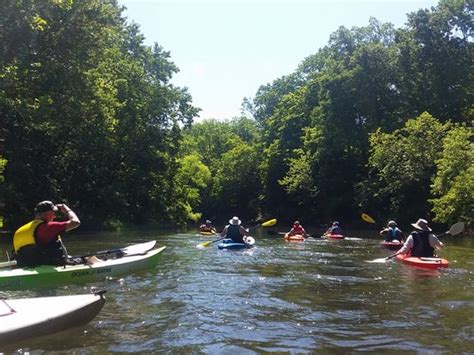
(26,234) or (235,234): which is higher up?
(26,234)

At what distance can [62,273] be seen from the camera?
909 centimetres

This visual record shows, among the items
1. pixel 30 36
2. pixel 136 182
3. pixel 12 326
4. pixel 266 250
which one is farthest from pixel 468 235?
pixel 12 326

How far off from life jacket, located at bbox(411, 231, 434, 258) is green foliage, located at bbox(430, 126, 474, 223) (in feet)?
44.1

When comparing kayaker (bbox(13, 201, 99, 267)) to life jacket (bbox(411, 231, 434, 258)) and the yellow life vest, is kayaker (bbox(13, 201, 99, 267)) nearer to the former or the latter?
the yellow life vest

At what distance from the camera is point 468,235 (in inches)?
1096

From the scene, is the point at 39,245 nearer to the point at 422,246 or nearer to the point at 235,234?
the point at 422,246

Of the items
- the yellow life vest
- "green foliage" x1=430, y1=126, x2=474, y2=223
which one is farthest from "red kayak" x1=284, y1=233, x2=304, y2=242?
Result: the yellow life vest

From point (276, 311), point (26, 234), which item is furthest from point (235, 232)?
point (276, 311)

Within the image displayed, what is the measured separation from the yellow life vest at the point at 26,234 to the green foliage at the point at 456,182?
71.0 feet

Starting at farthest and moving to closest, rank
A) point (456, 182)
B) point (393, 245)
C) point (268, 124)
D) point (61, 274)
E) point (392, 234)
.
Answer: point (268, 124) → point (456, 182) → point (392, 234) → point (393, 245) → point (61, 274)

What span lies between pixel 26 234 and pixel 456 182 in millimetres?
22668

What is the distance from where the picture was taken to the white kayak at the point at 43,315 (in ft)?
18.3

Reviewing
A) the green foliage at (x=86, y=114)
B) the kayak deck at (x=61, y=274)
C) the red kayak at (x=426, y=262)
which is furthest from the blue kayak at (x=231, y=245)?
the green foliage at (x=86, y=114)

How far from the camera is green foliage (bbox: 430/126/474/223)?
84.4ft
